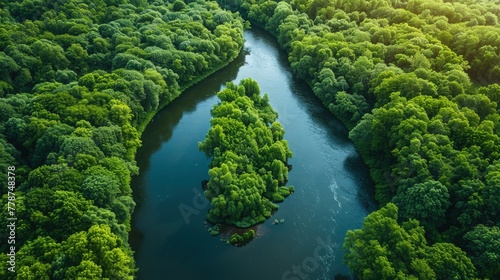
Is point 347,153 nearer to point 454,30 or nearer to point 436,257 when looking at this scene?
point 436,257

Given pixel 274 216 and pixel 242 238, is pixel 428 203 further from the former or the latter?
pixel 242 238

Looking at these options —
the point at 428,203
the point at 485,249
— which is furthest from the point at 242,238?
the point at 485,249

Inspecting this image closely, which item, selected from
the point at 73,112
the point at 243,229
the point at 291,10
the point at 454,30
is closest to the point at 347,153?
the point at 243,229

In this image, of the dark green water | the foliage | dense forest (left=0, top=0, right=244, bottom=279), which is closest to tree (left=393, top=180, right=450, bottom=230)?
the dark green water

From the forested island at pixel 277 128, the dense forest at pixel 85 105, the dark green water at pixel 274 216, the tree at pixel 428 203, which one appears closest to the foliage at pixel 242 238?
the dark green water at pixel 274 216

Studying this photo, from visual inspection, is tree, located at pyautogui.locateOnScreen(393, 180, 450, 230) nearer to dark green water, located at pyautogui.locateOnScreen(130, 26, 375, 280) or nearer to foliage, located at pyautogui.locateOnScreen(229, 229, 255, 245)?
dark green water, located at pyautogui.locateOnScreen(130, 26, 375, 280)

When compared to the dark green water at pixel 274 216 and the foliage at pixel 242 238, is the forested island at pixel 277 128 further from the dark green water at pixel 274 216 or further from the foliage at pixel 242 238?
the dark green water at pixel 274 216
